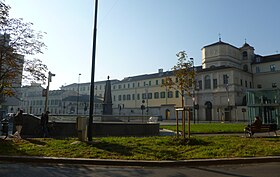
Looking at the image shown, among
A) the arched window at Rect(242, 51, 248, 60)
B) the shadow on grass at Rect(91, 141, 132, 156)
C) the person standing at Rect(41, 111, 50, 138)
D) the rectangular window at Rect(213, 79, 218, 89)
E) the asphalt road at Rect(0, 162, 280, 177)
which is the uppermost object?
the arched window at Rect(242, 51, 248, 60)

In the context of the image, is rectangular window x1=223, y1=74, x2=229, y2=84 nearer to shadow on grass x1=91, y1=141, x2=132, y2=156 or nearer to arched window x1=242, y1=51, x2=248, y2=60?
arched window x1=242, y1=51, x2=248, y2=60

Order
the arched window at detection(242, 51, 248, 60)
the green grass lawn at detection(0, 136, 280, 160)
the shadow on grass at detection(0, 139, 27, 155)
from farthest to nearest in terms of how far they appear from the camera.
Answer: the arched window at detection(242, 51, 248, 60) → the shadow on grass at detection(0, 139, 27, 155) → the green grass lawn at detection(0, 136, 280, 160)

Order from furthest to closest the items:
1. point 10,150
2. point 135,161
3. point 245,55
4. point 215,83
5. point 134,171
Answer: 1. point 245,55
2. point 215,83
3. point 10,150
4. point 135,161
5. point 134,171

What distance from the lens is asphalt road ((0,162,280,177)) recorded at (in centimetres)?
823

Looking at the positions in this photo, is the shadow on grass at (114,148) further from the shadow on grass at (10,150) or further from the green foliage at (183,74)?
the green foliage at (183,74)

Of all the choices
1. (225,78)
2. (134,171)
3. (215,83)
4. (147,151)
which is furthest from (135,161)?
(215,83)

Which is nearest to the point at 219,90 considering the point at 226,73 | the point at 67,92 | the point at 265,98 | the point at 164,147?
the point at 226,73

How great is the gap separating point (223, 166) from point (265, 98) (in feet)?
52.9

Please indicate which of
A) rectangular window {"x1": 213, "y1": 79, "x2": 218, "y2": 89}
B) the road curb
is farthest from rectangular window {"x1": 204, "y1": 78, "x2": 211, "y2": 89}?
the road curb

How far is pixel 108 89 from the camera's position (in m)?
43.5

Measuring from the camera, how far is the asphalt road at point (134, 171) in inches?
324

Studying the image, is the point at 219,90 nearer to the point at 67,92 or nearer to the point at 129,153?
the point at 129,153

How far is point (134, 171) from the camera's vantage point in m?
8.84

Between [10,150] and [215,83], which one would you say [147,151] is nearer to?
[10,150]
